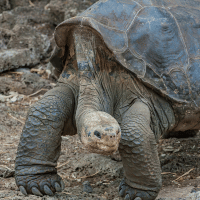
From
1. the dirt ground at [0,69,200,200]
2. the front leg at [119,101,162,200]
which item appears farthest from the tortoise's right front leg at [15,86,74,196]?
the front leg at [119,101,162,200]

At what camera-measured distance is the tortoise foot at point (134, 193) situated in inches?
114

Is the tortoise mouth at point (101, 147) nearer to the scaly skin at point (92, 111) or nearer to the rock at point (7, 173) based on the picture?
the scaly skin at point (92, 111)

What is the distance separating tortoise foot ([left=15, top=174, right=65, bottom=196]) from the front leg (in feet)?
2.15

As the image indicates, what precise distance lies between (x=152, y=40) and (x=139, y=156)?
3.75 ft

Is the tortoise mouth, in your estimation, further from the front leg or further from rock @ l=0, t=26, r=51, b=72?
rock @ l=0, t=26, r=51, b=72

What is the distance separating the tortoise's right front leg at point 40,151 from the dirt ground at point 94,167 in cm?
12

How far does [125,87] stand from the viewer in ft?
10.4

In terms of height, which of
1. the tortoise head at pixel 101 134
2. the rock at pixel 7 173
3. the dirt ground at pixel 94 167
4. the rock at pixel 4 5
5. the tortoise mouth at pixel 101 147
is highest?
the tortoise head at pixel 101 134

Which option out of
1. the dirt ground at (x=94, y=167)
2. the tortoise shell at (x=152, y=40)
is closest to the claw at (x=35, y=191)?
the dirt ground at (x=94, y=167)

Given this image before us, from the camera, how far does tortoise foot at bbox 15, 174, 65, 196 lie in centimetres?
291

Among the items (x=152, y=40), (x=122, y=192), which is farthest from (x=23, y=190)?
(x=152, y=40)

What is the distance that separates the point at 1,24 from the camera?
749 centimetres

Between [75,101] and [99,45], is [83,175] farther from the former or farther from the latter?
[99,45]

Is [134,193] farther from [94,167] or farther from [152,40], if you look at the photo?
[152,40]
